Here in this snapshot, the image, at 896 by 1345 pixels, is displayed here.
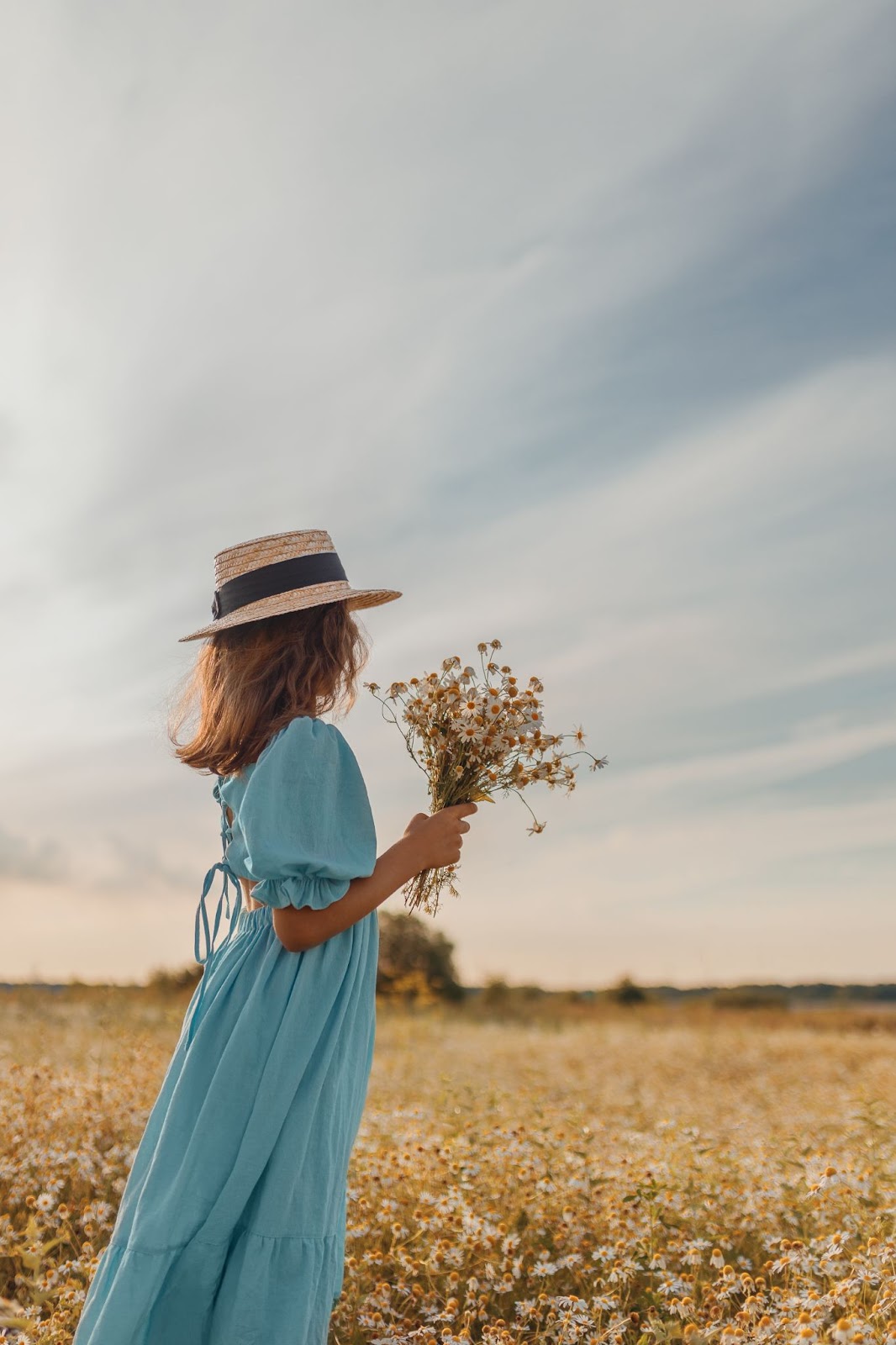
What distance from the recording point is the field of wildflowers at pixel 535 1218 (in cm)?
340

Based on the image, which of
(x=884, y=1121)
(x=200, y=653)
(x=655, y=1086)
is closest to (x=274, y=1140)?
(x=200, y=653)

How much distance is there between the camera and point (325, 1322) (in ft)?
9.34

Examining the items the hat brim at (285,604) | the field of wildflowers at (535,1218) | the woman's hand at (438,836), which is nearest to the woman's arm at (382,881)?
the woman's hand at (438,836)

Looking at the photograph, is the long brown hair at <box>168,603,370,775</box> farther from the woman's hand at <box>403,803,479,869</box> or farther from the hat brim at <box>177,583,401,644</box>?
the woman's hand at <box>403,803,479,869</box>

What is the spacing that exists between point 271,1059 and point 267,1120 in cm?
15

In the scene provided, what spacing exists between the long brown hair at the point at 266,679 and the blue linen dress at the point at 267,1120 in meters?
0.19

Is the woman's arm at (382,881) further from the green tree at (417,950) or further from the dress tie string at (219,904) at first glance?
the green tree at (417,950)

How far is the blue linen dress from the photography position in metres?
2.76

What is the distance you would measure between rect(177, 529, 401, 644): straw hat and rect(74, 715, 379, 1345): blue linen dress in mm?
474

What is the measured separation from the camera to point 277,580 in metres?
3.42

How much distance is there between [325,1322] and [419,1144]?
202 cm

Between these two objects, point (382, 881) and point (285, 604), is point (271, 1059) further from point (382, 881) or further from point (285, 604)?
point (285, 604)

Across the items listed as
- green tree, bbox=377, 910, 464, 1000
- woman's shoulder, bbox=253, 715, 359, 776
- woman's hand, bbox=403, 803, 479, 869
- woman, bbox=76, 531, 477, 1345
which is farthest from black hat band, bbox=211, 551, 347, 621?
green tree, bbox=377, 910, 464, 1000

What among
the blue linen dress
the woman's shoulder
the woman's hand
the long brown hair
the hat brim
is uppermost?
the hat brim
